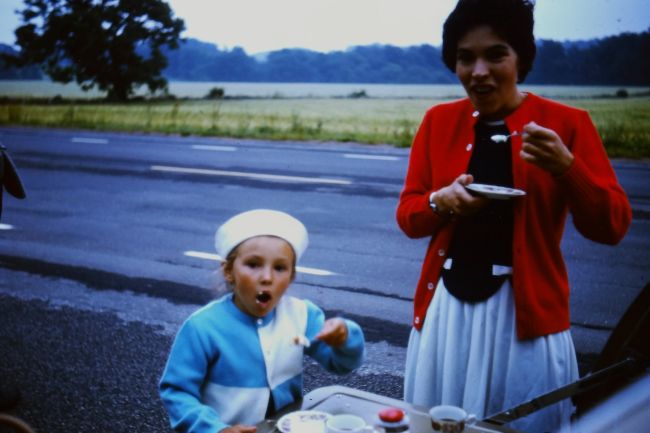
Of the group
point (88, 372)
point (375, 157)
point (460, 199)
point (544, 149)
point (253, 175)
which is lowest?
point (88, 372)

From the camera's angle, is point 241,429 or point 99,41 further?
point 99,41

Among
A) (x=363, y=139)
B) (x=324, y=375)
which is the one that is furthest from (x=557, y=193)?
(x=363, y=139)

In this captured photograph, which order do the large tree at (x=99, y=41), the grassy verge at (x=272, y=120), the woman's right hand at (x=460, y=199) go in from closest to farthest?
the woman's right hand at (x=460, y=199) → the grassy verge at (x=272, y=120) → the large tree at (x=99, y=41)

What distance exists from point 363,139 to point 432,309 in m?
15.5

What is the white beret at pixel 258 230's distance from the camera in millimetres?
1984

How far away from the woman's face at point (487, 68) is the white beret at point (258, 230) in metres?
0.60

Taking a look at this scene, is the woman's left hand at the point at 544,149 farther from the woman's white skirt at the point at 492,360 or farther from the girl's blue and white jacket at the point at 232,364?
the girl's blue and white jacket at the point at 232,364

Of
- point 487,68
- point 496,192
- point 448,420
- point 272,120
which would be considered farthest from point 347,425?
point 272,120

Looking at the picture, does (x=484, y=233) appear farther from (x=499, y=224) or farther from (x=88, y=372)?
(x=88, y=372)

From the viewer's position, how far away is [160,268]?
669 cm

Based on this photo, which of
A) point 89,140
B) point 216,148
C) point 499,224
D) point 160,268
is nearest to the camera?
point 499,224

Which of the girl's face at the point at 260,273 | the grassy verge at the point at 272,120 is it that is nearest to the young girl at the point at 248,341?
the girl's face at the point at 260,273

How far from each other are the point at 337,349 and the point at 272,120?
2093cm

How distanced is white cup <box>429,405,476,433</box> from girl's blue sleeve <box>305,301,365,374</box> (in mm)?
331
